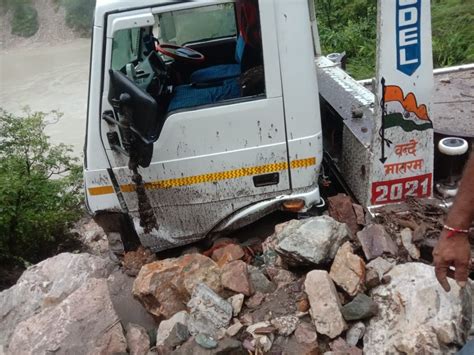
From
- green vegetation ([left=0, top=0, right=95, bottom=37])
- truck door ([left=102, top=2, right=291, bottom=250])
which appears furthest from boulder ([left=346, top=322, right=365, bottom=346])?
green vegetation ([left=0, top=0, right=95, bottom=37])

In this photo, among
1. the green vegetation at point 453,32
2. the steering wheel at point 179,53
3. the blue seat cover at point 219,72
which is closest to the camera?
the blue seat cover at point 219,72

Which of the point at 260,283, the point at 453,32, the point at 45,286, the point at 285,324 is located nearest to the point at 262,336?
the point at 285,324

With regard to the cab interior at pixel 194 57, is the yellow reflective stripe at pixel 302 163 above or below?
below

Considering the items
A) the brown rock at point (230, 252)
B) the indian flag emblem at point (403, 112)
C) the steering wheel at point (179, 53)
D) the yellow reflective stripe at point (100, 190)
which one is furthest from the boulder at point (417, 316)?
the steering wheel at point (179, 53)

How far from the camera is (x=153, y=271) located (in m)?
2.56

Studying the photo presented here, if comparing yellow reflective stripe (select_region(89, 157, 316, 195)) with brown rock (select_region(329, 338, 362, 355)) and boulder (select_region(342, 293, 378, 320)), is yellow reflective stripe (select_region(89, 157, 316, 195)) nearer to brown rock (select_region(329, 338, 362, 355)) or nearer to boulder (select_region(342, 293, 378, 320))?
boulder (select_region(342, 293, 378, 320))

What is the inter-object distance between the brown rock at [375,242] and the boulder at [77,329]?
4.31 feet

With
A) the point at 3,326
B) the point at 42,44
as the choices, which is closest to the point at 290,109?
the point at 3,326

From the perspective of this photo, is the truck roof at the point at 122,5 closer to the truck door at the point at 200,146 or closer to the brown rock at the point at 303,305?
the truck door at the point at 200,146

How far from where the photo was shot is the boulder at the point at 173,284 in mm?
2463

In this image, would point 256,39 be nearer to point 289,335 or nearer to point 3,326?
point 289,335

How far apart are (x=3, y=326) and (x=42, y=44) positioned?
1055 inches

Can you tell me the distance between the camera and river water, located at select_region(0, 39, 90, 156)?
11.9 m

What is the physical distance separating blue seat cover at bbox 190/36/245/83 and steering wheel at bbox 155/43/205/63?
0.12m
